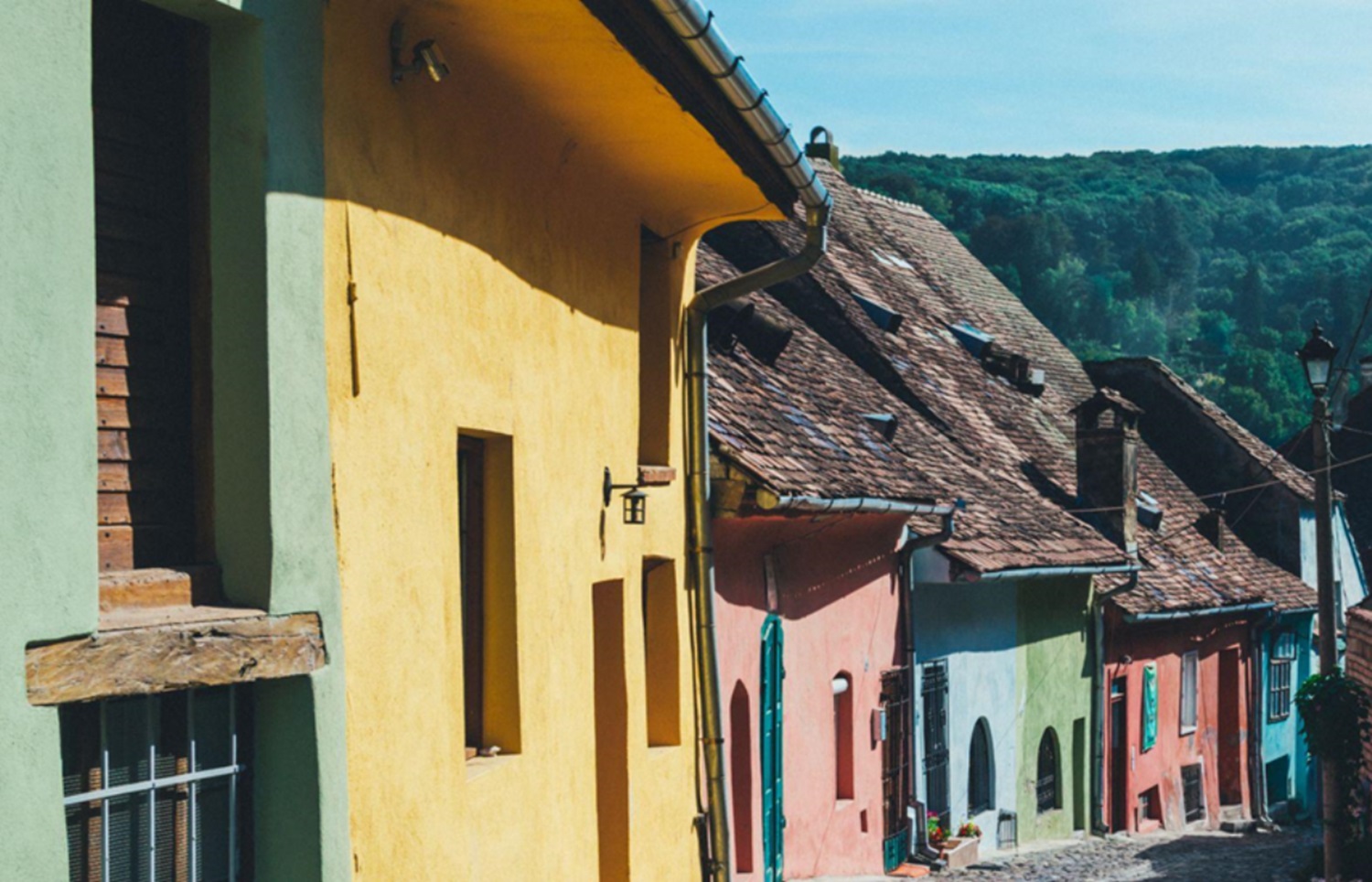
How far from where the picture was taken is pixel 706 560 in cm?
1038

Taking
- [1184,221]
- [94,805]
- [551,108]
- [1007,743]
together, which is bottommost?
[1007,743]

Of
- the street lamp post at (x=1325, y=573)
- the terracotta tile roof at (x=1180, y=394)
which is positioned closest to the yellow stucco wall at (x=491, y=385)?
the street lamp post at (x=1325, y=573)

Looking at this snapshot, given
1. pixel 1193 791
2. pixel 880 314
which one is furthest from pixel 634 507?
pixel 1193 791

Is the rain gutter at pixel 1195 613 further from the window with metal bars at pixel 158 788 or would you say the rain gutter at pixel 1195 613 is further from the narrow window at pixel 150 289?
the narrow window at pixel 150 289

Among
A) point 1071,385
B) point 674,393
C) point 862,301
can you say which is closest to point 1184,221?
point 1071,385

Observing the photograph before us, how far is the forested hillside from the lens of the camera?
89500mm

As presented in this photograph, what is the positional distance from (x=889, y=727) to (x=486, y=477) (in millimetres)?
9940

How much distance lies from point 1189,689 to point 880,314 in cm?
797

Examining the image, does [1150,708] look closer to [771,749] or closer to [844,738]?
[844,738]

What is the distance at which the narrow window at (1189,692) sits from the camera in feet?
84.0

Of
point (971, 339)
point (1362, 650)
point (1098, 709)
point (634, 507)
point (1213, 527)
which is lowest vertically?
point (1098, 709)

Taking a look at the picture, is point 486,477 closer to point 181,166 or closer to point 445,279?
point 445,279

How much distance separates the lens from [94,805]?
449 centimetres

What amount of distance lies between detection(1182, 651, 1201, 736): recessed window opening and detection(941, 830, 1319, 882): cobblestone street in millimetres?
2406
